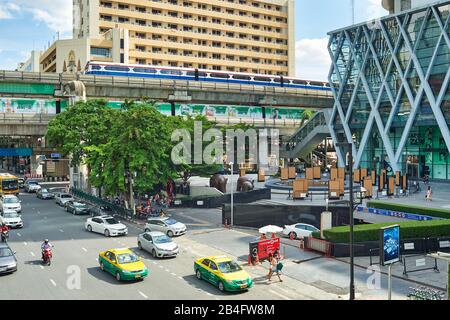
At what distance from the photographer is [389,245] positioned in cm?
2178

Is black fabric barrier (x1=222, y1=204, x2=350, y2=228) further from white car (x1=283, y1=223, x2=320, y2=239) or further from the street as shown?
white car (x1=283, y1=223, x2=320, y2=239)

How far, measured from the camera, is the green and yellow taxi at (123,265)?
2269 cm

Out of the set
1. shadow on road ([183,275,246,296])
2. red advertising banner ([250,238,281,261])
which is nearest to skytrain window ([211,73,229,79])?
red advertising banner ([250,238,281,261])

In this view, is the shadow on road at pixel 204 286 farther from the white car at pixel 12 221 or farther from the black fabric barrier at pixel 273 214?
the white car at pixel 12 221

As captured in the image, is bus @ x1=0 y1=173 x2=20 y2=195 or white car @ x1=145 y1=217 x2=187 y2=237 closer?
white car @ x1=145 y1=217 x2=187 y2=237

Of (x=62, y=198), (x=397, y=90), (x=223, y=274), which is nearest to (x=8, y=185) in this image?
(x=62, y=198)

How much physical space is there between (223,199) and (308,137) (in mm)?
34475

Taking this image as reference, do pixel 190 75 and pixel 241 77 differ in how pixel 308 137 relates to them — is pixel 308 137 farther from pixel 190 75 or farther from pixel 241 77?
pixel 190 75

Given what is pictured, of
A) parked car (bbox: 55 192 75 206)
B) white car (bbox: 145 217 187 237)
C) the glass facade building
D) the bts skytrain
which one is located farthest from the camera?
the bts skytrain

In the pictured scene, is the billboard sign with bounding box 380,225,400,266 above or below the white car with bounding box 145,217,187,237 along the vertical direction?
above

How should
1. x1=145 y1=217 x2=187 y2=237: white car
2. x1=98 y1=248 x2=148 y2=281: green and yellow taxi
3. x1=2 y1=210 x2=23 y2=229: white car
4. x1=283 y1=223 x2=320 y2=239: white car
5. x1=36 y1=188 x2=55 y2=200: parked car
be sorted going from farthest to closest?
1. x1=36 y1=188 x2=55 y2=200: parked car
2. x1=2 y1=210 x2=23 y2=229: white car
3. x1=145 y1=217 x2=187 y2=237: white car
4. x1=283 y1=223 x2=320 y2=239: white car
5. x1=98 y1=248 x2=148 y2=281: green and yellow taxi

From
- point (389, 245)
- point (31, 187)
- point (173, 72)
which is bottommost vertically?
point (31, 187)

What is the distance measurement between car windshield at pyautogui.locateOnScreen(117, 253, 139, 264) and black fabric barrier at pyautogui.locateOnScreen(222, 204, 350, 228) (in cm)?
1448

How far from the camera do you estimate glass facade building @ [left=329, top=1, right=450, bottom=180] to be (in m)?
57.5
